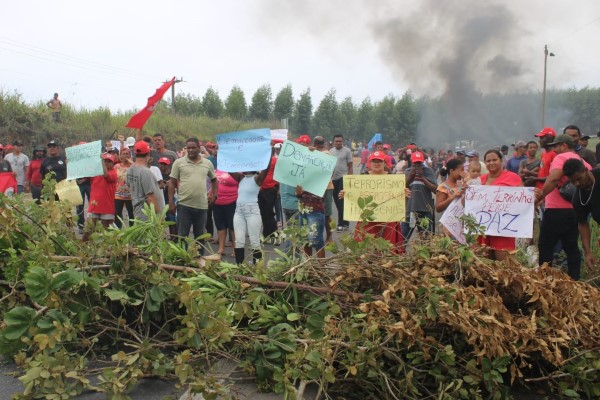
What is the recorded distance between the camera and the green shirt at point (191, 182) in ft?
26.8

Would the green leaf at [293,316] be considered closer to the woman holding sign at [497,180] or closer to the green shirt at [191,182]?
the woman holding sign at [497,180]

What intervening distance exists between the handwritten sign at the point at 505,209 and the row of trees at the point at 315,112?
48.5 meters

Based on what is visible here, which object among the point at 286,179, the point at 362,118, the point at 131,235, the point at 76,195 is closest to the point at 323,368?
the point at 131,235

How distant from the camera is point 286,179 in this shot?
7863 millimetres

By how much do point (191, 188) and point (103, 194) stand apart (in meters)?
1.77

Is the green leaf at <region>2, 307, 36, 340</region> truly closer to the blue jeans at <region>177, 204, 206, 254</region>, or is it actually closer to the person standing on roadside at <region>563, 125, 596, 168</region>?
the blue jeans at <region>177, 204, 206, 254</region>

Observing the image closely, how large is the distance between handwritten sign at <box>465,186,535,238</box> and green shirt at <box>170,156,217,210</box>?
11.8 ft

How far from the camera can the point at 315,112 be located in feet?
196

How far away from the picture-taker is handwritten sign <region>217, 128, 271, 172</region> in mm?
8070

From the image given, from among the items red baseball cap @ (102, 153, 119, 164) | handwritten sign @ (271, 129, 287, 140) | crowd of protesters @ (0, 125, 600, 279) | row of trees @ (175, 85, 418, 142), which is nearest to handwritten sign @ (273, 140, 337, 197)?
crowd of protesters @ (0, 125, 600, 279)

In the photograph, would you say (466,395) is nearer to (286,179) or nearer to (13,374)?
(13,374)

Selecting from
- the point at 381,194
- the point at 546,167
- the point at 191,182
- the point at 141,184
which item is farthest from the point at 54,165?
the point at 546,167

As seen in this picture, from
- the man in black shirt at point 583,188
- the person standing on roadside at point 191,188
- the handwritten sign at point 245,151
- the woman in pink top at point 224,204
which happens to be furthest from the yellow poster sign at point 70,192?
the man in black shirt at point 583,188

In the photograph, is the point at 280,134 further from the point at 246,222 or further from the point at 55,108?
the point at 55,108
